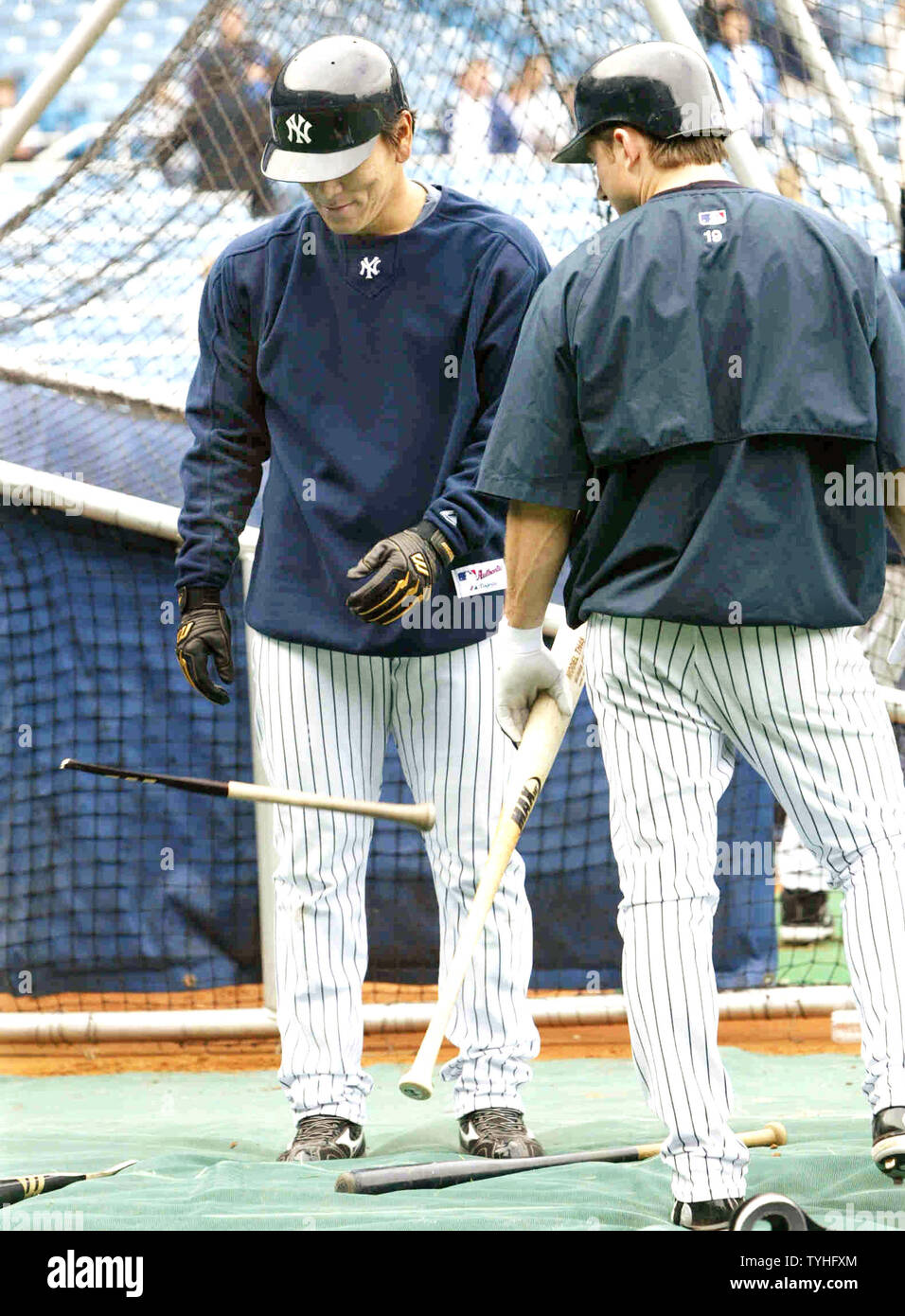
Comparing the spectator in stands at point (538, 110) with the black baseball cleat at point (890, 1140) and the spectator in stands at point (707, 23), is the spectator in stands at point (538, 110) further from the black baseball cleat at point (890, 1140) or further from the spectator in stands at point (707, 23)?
the black baseball cleat at point (890, 1140)

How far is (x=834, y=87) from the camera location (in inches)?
167

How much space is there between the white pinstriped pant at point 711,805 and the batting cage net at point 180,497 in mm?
1878

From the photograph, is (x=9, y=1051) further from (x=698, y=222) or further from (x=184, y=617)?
(x=698, y=222)

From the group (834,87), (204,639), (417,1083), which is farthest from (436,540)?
(834,87)

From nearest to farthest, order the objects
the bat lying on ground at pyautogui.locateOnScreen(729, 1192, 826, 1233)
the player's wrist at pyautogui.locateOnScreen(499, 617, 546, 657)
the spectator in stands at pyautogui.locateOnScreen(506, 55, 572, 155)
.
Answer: the bat lying on ground at pyautogui.locateOnScreen(729, 1192, 826, 1233) → the player's wrist at pyautogui.locateOnScreen(499, 617, 546, 657) → the spectator in stands at pyautogui.locateOnScreen(506, 55, 572, 155)

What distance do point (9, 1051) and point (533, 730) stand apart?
2.26 metres

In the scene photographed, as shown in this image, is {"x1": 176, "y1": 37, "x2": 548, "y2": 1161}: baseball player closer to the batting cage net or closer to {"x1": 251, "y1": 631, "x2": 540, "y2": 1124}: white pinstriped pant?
{"x1": 251, "y1": 631, "x2": 540, "y2": 1124}: white pinstriped pant

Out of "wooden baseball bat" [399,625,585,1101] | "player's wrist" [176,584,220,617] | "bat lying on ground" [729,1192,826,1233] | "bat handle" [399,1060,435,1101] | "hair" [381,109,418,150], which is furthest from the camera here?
"player's wrist" [176,584,220,617]

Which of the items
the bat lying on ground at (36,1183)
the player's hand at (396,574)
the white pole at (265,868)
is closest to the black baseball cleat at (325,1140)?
the bat lying on ground at (36,1183)

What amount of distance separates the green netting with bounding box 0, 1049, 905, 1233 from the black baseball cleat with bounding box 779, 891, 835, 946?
78cm

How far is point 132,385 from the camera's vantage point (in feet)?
16.0

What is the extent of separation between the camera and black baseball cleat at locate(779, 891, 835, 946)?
15.9ft

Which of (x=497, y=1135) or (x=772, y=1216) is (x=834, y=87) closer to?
Result: (x=497, y=1135)

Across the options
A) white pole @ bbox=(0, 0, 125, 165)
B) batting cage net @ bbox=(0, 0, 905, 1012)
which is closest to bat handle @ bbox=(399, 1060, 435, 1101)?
batting cage net @ bbox=(0, 0, 905, 1012)
